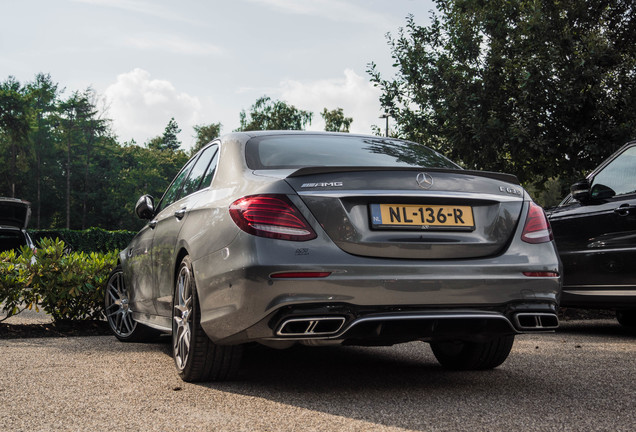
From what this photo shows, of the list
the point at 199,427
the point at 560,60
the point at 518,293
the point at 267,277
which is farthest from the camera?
the point at 560,60

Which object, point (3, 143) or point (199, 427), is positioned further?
point (3, 143)

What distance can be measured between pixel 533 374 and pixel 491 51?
10.3 metres

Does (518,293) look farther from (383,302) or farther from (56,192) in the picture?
(56,192)

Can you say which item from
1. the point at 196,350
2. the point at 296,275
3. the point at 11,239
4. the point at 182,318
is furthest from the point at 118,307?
the point at 11,239

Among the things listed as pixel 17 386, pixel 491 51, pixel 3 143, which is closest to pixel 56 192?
pixel 3 143

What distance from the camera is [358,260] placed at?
387 centimetres

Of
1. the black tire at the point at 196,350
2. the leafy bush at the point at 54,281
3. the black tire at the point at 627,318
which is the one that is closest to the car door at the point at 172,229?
the black tire at the point at 196,350

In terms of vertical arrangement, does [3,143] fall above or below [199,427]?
above

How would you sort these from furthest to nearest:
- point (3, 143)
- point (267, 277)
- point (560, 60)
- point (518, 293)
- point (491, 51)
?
1. point (3, 143)
2. point (491, 51)
3. point (560, 60)
4. point (518, 293)
5. point (267, 277)

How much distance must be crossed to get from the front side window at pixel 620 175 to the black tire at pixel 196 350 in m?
4.31

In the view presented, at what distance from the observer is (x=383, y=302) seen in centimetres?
387

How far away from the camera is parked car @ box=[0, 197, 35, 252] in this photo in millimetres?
13828

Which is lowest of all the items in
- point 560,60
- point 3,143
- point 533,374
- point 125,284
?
point 533,374

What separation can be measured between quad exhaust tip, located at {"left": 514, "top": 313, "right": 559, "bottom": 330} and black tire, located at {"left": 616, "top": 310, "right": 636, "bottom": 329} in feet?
15.6
